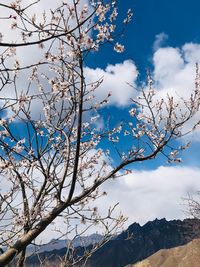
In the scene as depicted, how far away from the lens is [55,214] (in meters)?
5.52

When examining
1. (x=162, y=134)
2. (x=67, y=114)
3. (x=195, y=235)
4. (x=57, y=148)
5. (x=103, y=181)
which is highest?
(x=195, y=235)

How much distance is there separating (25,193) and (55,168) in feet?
2.57

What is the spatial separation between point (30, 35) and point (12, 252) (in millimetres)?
3080

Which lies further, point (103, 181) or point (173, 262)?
point (173, 262)

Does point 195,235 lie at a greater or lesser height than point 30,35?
greater

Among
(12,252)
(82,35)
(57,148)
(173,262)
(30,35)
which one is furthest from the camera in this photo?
(173,262)

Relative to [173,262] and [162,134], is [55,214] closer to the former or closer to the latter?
[162,134]

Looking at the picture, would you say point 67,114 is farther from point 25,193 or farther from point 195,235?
point 195,235

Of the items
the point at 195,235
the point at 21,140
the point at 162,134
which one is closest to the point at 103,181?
the point at 162,134

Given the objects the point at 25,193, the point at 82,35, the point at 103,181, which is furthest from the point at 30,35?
the point at 25,193

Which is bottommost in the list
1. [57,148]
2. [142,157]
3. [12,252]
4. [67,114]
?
[12,252]

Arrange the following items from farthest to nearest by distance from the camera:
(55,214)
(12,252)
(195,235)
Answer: (195,235) < (55,214) < (12,252)

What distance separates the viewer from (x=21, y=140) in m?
8.51

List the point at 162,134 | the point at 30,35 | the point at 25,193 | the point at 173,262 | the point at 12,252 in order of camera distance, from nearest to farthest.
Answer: the point at 12,252, the point at 30,35, the point at 162,134, the point at 25,193, the point at 173,262
